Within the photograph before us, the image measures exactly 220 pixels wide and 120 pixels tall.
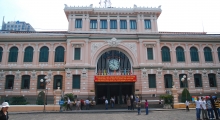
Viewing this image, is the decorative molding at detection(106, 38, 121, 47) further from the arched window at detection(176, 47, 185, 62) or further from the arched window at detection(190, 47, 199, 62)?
the arched window at detection(190, 47, 199, 62)

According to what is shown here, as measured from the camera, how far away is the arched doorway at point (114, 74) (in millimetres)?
30062

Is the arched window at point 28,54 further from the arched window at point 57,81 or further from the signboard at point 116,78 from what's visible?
the signboard at point 116,78

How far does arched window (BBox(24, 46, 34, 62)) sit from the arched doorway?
11435 mm

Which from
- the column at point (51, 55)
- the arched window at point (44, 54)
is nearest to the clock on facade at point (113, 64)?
the column at point (51, 55)

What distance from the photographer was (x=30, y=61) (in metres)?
30.9

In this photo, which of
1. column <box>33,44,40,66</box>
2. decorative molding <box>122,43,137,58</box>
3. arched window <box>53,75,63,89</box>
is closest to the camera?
arched window <box>53,75,63,89</box>

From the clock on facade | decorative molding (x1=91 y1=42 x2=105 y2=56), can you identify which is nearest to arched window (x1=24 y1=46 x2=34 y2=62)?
decorative molding (x1=91 y1=42 x2=105 y2=56)

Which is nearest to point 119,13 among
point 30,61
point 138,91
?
point 138,91

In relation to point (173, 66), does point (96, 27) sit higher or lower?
higher

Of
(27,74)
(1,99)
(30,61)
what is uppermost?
(30,61)

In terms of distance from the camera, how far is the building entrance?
3035 centimetres

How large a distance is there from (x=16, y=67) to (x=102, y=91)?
14.9m

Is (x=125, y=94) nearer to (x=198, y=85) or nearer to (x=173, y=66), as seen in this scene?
(x=173, y=66)

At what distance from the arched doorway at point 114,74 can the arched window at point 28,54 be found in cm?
1144
